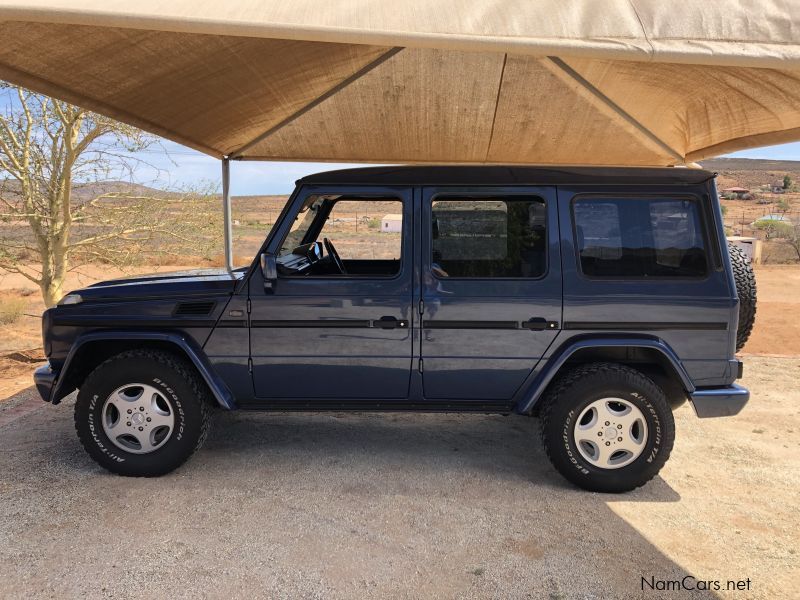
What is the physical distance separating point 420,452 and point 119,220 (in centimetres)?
682

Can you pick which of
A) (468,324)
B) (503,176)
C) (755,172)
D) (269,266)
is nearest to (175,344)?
(269,266)

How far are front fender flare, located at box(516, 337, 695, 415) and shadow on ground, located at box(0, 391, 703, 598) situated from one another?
2.23 feet

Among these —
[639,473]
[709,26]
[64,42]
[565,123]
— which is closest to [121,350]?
[64,42]

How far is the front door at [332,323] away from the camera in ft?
13.4

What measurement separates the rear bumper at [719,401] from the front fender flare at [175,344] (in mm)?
3077

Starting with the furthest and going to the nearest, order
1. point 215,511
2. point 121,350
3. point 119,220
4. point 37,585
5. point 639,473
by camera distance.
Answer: point 119,220 → point 121,350 → point 639,473 → point 215,511 → point 37,585

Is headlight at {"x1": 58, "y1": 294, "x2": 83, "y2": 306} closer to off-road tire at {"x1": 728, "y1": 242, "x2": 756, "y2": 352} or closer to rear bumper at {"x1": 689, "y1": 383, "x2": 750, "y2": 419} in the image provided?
rear bumper at {"x1": 689, "y1": 383, "x2": 750, "y2": 419}

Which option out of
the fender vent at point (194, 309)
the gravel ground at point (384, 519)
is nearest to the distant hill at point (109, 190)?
the gravel ground at point (384, 519)

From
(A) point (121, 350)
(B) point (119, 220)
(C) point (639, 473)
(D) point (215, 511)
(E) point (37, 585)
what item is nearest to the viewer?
(E) point (37, 585)

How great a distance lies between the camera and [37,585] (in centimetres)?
301

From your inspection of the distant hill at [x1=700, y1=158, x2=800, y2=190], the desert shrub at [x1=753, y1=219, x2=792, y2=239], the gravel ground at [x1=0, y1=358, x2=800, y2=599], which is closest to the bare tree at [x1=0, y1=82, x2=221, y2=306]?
the gravel ground at [x1=0, y1=358, x2=800, y2=599]

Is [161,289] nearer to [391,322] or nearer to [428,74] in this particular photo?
[391,322]

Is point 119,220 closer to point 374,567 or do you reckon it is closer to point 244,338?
point 244,338

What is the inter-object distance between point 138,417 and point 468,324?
2295 millimetres
